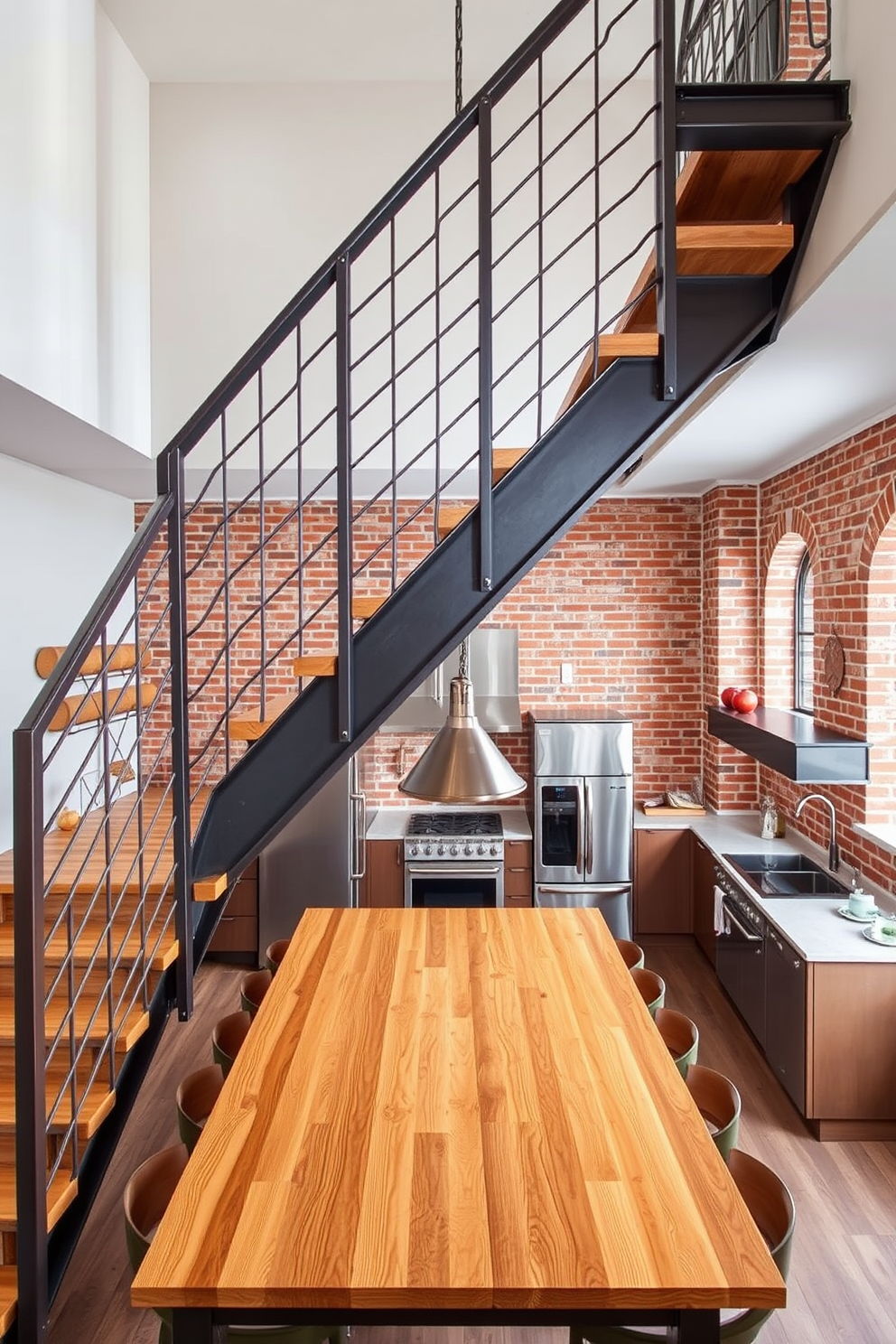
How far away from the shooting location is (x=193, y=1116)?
2525 millimetres

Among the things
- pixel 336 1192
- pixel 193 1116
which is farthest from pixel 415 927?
pixel 336 1192

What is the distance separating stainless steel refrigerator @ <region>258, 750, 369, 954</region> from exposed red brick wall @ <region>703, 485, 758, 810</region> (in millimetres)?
2294

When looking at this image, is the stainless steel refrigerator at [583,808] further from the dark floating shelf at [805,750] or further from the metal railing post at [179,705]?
the metal railing post at [179,705]

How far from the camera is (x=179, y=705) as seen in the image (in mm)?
2564

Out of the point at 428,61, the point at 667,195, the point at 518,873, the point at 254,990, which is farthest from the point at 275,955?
the point at 428,61

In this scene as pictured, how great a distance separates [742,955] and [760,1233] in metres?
2.75

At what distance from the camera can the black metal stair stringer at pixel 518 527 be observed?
7.93 ft

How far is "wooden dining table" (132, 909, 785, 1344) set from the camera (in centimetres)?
149

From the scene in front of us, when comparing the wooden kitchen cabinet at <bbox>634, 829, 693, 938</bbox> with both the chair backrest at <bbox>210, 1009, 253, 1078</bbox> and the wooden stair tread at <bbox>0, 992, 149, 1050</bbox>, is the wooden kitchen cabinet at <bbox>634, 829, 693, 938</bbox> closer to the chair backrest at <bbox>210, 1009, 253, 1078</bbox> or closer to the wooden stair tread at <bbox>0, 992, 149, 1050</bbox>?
the chair backrest at <bbox>210, 1009, 253, 1078</bbox>

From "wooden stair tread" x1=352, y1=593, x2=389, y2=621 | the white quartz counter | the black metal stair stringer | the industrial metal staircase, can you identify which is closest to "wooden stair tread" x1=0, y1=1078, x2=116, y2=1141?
the industrial metal staircase

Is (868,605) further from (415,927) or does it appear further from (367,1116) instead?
(367,1116)

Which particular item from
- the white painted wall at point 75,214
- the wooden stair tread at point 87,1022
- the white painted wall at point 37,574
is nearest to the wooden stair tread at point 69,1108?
the wooden stair tread at point 87,1022

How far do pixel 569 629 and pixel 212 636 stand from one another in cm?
237

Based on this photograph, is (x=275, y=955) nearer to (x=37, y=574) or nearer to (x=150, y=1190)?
(x=150, y=1190)
